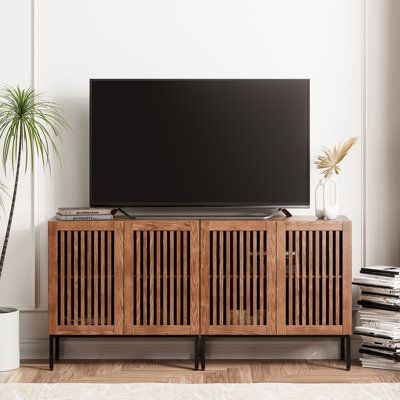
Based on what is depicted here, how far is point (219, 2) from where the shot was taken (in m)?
4.48

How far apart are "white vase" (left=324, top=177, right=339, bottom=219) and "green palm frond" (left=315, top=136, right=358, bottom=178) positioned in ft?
0.17

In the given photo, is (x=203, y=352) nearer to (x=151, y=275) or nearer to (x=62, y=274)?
(x=151, y=275)

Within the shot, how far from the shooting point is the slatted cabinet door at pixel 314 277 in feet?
13.5

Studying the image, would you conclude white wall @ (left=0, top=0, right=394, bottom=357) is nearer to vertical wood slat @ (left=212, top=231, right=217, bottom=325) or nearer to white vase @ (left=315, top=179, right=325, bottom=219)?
white vase @ (left=315, top=179, right=325, bottom=219)

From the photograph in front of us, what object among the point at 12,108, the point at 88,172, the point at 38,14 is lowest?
the point at 88,172

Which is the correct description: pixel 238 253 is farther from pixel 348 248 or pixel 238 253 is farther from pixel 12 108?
pixel 12 108

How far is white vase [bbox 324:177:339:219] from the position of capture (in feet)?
13.8

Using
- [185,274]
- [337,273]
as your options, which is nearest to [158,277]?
[185,274]

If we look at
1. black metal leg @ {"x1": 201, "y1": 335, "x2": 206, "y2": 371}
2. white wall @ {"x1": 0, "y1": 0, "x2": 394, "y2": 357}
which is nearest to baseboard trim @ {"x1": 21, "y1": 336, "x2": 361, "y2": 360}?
white wall @ {"x1": 0, "y1": 0, "x2": 394, "y2": 357}

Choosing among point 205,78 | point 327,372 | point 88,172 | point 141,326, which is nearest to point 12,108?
point 88,172

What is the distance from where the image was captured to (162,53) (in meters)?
4.46

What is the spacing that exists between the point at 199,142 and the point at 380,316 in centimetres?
136

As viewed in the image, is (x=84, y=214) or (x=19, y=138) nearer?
(x=84, y=214)

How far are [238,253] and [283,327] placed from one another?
0.46 meters
